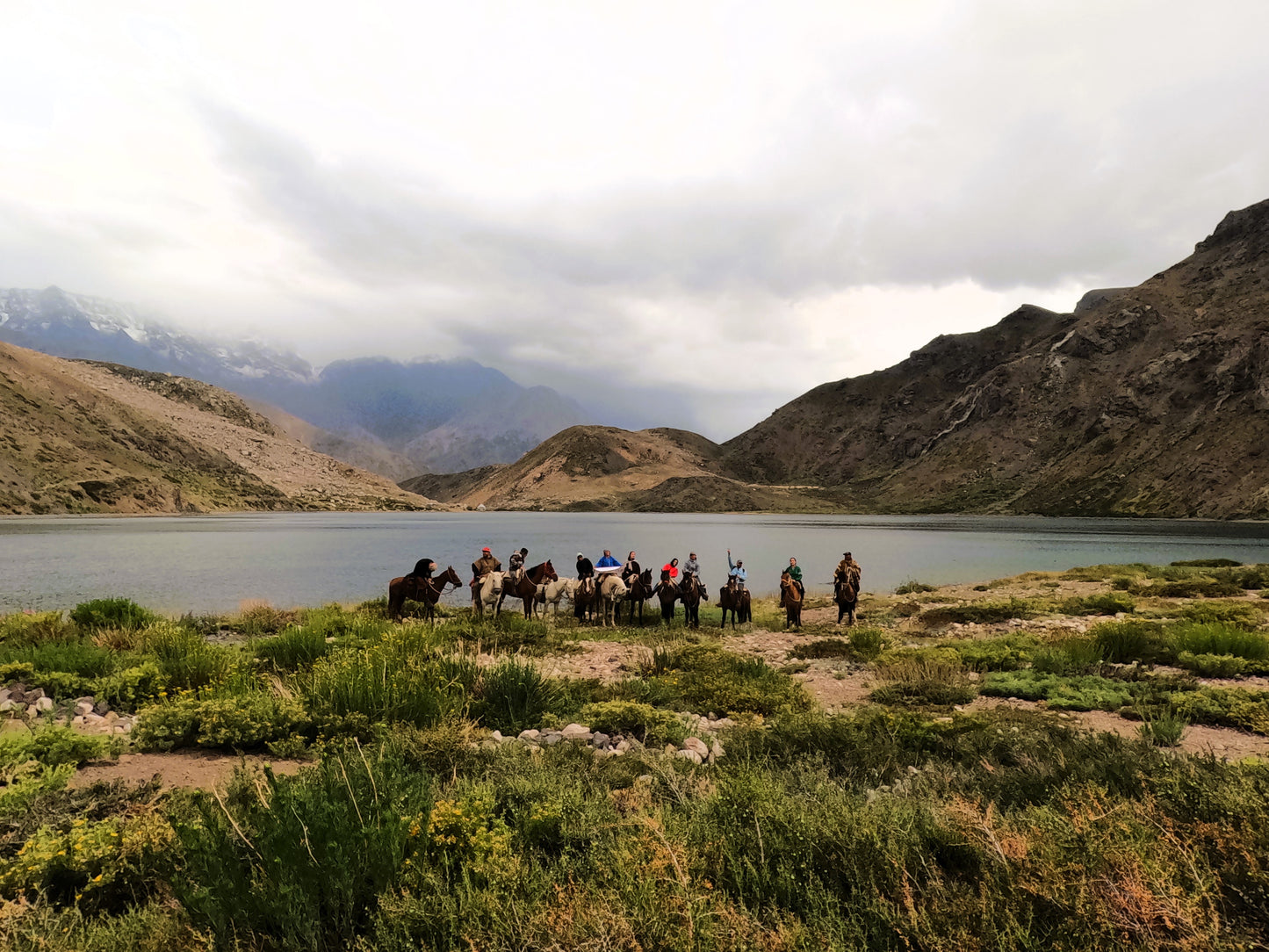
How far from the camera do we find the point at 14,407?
356 feet

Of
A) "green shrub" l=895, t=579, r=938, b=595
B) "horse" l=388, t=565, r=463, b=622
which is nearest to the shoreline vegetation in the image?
"horse" l=388, t=565, r=463, b=622

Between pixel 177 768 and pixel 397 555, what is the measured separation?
4479 cm

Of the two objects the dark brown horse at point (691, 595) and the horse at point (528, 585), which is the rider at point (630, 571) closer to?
the dark brown horse at point (691, 595)

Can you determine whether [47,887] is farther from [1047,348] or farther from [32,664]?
[1047,348]

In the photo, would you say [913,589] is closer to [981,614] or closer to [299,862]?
[981,614]

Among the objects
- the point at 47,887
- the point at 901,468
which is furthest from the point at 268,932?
the point at 901,468

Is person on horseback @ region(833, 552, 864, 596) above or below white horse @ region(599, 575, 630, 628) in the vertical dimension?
above

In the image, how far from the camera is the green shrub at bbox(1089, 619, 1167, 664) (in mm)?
12023

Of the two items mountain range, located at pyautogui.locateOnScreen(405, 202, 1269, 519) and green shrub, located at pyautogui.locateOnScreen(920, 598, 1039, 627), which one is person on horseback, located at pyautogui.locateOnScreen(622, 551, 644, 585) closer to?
green shrub, located at pyautogui.locateOnScreen(920, 598, 1039, 627)

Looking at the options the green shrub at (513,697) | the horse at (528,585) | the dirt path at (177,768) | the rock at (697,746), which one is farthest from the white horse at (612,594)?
the dirt path at (177,768)

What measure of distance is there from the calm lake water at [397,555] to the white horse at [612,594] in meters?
11.1

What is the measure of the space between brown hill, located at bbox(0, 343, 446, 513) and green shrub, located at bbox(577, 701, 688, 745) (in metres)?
125

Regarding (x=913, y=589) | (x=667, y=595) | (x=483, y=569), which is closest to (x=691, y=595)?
(x=667, y=595)

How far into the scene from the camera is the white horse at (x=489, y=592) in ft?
64.8
